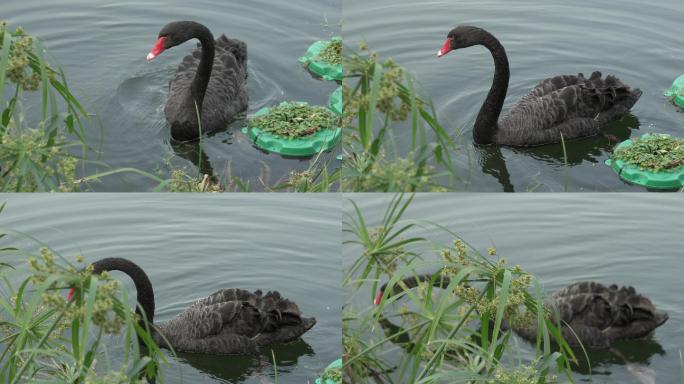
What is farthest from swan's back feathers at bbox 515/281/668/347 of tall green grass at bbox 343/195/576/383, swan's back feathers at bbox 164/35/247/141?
swan's back feathers at bbox 164/35/247/141

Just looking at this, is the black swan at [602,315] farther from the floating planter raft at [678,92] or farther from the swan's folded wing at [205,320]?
the floating planter raft at [678,92]

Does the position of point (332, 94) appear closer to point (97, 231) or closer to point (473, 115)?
point (473, 115)

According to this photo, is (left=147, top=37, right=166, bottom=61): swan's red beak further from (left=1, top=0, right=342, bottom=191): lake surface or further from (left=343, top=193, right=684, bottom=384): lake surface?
(left=343, top=193, right=684, bottom=384): lake surface

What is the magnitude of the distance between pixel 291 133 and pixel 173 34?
80 centimetres

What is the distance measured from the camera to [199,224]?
20.0ft

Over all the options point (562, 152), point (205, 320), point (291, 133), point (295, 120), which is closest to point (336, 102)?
point (295, 120)

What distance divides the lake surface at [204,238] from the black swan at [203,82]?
1.51ft

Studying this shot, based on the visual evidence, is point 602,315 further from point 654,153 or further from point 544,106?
point 544,106

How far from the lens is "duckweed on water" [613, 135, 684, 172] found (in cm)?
529

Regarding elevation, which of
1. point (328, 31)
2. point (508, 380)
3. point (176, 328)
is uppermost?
point (328, 31)

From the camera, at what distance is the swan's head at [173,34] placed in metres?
5.55

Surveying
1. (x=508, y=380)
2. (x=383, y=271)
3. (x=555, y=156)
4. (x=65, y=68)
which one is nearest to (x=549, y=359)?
(x=508, y=380)

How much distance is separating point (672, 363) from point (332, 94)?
2.16m

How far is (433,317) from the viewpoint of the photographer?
13.5 ft
